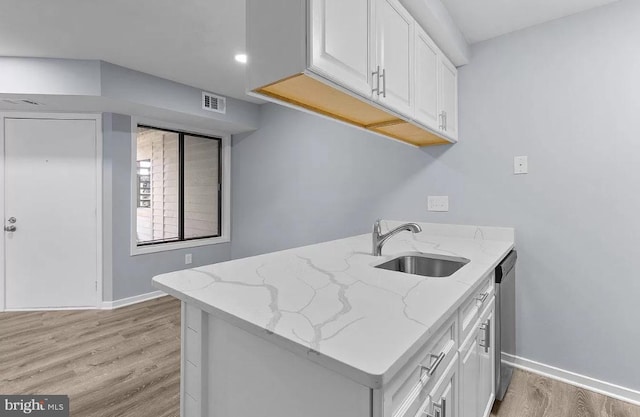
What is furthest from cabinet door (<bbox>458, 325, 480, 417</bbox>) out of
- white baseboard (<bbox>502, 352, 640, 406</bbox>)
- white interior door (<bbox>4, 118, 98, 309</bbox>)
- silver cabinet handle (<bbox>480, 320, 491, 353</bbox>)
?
white interior door (<bbox>4, 118, 98, 309</bbox>)

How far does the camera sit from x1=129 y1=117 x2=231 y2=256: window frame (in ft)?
11.6

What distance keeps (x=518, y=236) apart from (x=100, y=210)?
3931 millimetres

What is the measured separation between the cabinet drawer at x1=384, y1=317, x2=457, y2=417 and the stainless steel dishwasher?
827mm

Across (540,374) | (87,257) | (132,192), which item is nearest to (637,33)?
(540,374)

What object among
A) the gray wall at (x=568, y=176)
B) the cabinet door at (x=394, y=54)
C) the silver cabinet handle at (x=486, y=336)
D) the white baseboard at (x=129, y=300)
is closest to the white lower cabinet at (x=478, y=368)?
the silver cabinet handle at (x=486, y=336)

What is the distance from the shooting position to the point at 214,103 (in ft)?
11.9

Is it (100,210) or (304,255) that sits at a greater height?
(100,210)

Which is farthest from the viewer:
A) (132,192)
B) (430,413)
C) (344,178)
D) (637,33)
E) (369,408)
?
(132,192)

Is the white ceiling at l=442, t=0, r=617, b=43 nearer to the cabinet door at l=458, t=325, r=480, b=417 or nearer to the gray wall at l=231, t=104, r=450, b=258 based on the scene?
the gray wall at l=231, t=104, r=450, b=258

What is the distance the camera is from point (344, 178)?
3.17 meters

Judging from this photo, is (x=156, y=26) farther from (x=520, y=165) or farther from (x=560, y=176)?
(x=560, y=176)

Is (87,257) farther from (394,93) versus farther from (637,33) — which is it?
(637,33)

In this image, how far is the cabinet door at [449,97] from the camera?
215cm

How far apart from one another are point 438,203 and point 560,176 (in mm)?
804
